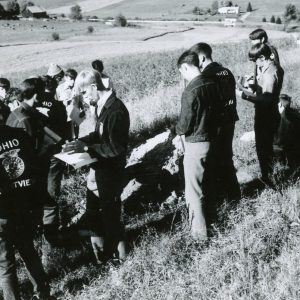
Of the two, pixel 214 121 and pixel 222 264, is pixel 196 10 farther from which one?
pixel 222 264

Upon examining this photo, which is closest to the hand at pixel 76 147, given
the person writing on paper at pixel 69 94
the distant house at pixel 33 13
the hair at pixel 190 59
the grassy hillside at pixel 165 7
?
the hair at pixel 190 59

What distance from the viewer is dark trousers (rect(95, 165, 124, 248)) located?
3648mm

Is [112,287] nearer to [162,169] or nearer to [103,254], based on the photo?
[103,254]

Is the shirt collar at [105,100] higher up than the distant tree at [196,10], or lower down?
lower down

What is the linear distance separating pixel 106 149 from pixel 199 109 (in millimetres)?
936

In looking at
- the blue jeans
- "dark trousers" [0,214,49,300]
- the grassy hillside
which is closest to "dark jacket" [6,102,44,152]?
"dark trousers" [0,214,49,300]

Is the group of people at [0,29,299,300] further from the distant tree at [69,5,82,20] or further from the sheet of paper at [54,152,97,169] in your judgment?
the distant tree at [69,5,82,20]

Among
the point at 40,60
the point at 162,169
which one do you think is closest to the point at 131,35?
the point at 40,60

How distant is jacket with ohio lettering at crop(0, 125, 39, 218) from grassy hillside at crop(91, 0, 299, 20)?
82582mm

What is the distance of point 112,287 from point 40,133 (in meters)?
1.83

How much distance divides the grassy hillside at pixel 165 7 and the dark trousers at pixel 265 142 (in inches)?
3161

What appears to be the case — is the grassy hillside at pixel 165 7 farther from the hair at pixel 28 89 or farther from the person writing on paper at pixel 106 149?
the person writing on paper at pixel 106 149

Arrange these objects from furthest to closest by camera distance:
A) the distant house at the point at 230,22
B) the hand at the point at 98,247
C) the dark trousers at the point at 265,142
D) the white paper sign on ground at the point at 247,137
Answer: the distant house at the point at 230,22, the white paper sign on ground at the point at 247,137, the dark trousers at the point at 265,142, the hand at the point at 98,247

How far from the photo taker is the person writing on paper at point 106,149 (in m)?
3.47
